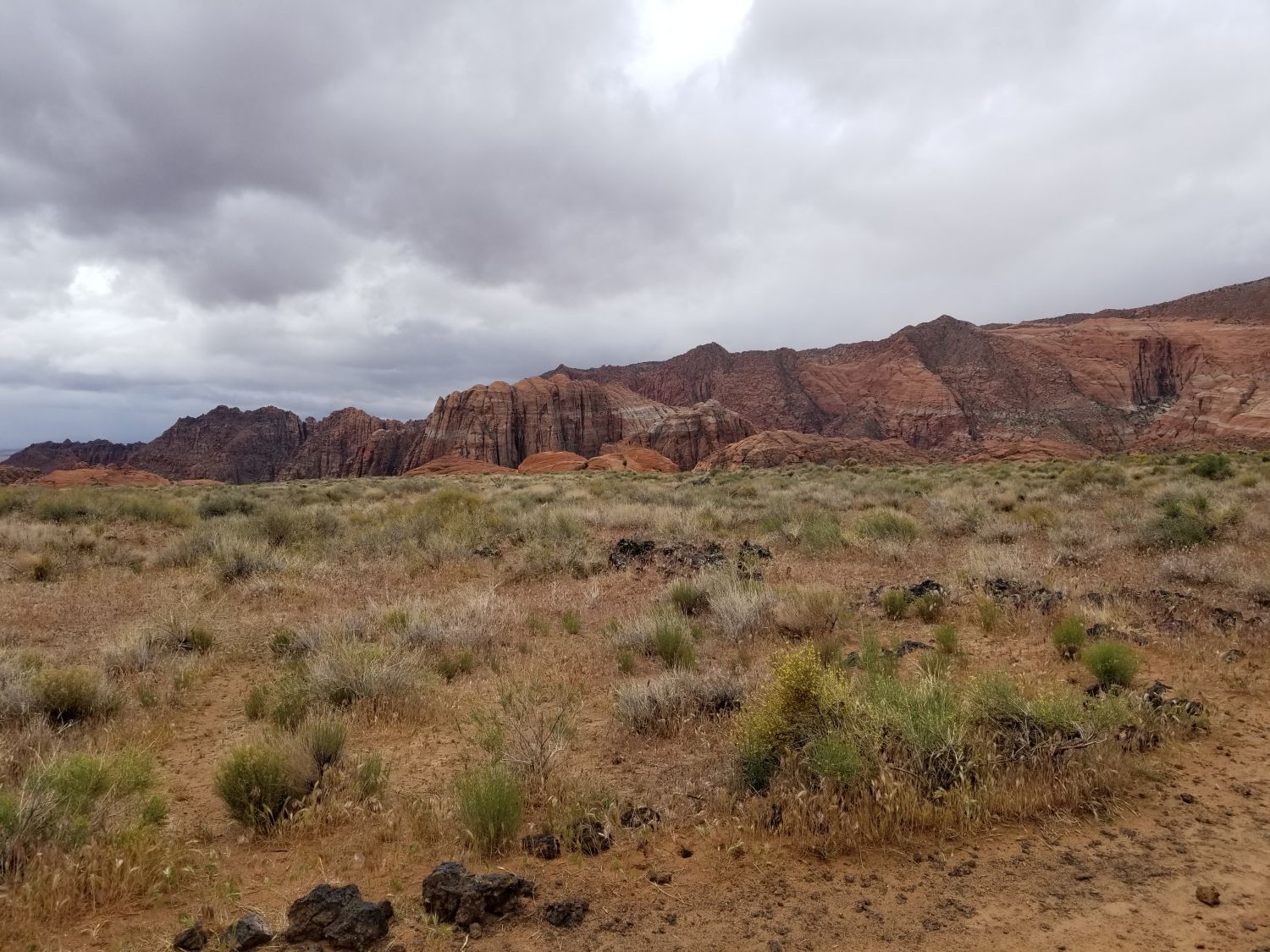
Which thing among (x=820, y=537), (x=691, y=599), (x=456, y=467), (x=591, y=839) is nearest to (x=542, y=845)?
(x=591, y=839)

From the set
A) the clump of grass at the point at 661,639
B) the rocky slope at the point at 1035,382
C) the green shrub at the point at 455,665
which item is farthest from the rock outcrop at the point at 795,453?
the green shrub at the point at 455,665

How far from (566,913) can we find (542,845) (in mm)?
579

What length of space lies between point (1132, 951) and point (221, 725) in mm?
6498

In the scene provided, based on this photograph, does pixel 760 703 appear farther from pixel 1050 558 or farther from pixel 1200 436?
pixel 1200 436

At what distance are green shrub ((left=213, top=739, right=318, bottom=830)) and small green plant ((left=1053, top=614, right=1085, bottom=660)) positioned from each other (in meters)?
6.74

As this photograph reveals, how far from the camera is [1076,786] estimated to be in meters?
4.03

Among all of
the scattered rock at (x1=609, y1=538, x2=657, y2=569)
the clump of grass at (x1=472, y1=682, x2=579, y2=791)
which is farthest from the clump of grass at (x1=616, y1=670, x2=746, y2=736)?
the scattered rock at (x1=609, y1=538, x2=657, y2=569)

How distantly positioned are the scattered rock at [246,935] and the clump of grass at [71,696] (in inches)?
145

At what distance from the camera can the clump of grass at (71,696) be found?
213 inches

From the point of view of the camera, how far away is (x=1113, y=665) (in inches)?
220

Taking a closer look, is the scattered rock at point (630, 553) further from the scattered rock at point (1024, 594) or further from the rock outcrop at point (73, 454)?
the rock outcrop at point (73, 454)

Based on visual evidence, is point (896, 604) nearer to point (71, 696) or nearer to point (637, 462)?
point (71, 696)

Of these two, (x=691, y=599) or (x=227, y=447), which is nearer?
(x=691, y=599)

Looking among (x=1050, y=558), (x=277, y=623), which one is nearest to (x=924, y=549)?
(x=1050, y=558)
